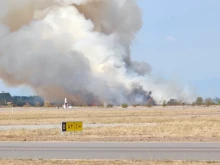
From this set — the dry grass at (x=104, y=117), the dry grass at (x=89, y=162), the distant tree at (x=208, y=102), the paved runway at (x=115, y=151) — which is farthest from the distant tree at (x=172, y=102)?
the dry grass at (x=89, y=162)

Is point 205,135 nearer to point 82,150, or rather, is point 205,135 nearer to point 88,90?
point 82,150

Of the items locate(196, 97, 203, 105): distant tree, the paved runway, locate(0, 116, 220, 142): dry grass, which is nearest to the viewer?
the paved runway

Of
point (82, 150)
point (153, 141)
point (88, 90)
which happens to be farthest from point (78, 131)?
point (88, 90)

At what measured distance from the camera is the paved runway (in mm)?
22406

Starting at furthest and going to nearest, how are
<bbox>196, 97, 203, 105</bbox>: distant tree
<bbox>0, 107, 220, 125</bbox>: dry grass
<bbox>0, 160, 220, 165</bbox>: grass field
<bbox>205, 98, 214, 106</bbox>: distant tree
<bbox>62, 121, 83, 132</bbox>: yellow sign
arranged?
1. <bbox>205, 98, 214, 106</bbox>: distant tree
2. <bbox>196, 97, 203, 105</bbox>: distant tree
3. <bbox>0, 107, 220, 125</bbox>: dry grass
4. <bbox>62, 121, 83, 132</bbox>: yellow sign
5. <bbox>0, 160, 220, 165</bbox>: grass field

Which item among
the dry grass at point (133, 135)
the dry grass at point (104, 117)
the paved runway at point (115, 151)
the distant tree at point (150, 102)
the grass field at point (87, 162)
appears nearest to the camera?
the grass field at point (87, 162)

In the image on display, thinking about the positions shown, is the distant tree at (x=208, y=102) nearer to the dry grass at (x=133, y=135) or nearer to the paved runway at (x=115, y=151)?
the dry grass at (x=133, y=135)

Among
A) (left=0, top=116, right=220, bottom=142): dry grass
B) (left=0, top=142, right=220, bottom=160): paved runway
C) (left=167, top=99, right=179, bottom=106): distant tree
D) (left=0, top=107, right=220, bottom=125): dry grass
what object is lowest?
(left=0, top=142, right=220, bottom=160): paved runway

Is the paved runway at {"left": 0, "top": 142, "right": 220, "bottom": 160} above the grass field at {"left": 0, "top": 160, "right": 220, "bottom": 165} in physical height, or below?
above

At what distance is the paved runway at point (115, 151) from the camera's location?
22.4 m

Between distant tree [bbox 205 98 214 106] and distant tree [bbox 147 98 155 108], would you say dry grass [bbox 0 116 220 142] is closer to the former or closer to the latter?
distant tree [bbox 147 98 155 108]

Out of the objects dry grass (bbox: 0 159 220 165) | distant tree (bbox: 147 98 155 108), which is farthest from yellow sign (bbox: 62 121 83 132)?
distant tree (bbox: 147 98 155 108)

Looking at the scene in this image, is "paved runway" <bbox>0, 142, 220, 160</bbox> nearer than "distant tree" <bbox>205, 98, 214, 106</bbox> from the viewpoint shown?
Yes

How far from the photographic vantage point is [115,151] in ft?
80.8
